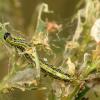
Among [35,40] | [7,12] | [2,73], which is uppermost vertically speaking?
[7,12]

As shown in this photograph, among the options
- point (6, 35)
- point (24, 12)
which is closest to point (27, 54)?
point (6, 35)

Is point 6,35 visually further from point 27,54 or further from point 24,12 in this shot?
point 24,12

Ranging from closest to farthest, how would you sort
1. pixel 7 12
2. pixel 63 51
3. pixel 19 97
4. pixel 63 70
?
1. pixel 63 70
2. pixel 19 97
3. pixel 63 51
4. pixel 7 12

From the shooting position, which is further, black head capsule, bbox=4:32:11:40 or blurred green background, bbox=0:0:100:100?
blurred green background, bbox=0:0:100:100

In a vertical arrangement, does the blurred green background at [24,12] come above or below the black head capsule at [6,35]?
above

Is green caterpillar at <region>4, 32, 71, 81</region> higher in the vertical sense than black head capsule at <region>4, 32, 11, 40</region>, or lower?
lower

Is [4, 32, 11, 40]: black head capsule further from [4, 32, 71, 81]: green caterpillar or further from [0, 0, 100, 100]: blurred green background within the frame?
[0, 0, 100, 100]: blurred green background

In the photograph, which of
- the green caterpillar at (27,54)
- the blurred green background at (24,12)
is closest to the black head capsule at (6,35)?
the green caterpillar at (27,54)

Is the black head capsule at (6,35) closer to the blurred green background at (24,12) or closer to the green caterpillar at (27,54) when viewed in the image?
the green caterpillar at (27,54)

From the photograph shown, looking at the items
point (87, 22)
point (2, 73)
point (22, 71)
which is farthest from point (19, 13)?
point (22, 71)

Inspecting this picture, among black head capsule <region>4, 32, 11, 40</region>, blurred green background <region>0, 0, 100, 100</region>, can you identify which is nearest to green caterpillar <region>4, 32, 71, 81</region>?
black head capsule <region>4, 32, 11, 40</region>

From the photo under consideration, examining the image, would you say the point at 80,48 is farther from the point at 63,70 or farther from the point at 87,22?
the point at 63,70
